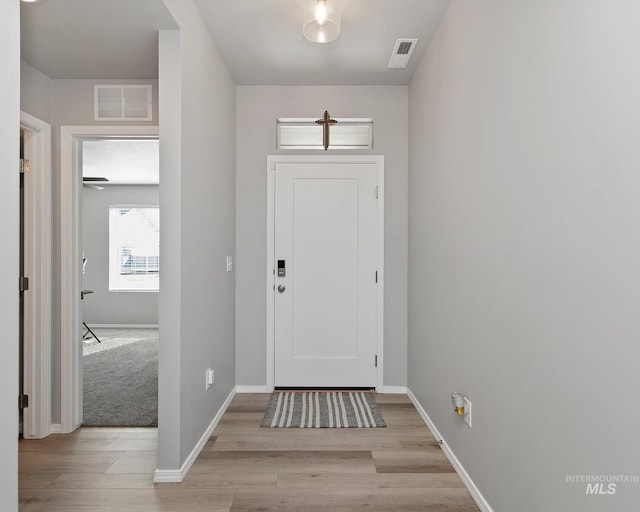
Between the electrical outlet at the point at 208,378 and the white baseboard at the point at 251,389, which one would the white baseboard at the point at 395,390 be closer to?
the white baseboard at the point at 251,389

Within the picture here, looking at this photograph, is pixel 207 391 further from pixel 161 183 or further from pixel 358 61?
pixel 358 61

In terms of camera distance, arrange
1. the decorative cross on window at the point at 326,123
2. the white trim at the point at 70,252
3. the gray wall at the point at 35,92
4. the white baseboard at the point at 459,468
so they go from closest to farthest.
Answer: the white baseboard at the point at 459,468 → the gray wall at the point at 35,92 → the white trim at the point at 70,252 → the decorative cross on window at the point at 326,123

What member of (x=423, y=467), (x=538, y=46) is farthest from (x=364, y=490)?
(x=538, y=46)

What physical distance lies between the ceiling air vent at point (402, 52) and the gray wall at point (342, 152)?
1.38ft

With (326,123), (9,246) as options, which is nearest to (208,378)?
(9,246)

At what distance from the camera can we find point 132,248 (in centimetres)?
712

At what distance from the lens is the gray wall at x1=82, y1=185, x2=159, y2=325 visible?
6949 mm

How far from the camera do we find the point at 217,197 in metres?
2.86

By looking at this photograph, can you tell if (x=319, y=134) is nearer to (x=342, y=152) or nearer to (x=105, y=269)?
(x=342, y=152)

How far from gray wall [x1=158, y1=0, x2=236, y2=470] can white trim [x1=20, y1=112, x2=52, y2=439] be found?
109 cm

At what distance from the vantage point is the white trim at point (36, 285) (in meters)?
2.64

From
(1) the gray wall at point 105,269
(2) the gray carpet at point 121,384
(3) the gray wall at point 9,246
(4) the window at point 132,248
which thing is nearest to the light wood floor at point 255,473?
(2) the gray carpet at point 121,384

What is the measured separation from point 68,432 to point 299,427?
1577 mm

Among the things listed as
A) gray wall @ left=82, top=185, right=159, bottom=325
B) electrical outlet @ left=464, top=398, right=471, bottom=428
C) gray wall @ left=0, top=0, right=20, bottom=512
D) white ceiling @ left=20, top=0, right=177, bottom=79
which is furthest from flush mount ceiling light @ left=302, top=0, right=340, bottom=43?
gray wall @ left=82, top=185, right=159, bottom=325
